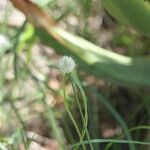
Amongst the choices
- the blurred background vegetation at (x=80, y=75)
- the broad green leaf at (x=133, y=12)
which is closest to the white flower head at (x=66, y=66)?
the blurred background vegetation at (x=80, y=75)

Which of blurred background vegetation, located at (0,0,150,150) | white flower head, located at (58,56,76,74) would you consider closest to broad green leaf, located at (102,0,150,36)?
blurred background vegetation, located at (0,0,150,150)

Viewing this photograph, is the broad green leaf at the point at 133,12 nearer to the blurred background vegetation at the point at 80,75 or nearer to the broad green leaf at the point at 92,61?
the blurred background vegetation at the point at 80,75

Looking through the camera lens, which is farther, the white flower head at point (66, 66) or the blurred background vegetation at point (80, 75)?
the blurred background vegetation at point (80, 75)

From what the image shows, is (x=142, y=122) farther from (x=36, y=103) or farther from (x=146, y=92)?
(x=36, y=103)

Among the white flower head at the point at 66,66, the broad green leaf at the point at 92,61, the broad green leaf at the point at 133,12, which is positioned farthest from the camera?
the broad green leaf at the point at 92,61

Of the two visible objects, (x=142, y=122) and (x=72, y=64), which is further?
(x=142, y=122)

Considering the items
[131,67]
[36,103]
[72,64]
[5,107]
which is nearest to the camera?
[72,64]

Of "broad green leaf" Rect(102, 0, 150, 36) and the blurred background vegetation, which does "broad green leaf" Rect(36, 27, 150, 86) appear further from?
"broad green leaf" Rect(102, 0, 150, 36)

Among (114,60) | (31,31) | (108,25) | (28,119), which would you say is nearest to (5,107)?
(28,119)

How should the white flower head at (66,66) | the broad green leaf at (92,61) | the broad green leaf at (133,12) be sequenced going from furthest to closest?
the broad green leaf at (92,61) < the broad green leaf at (133,12) < the white flower head at (66,66)

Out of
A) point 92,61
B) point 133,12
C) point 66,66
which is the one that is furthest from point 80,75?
point 66,66
